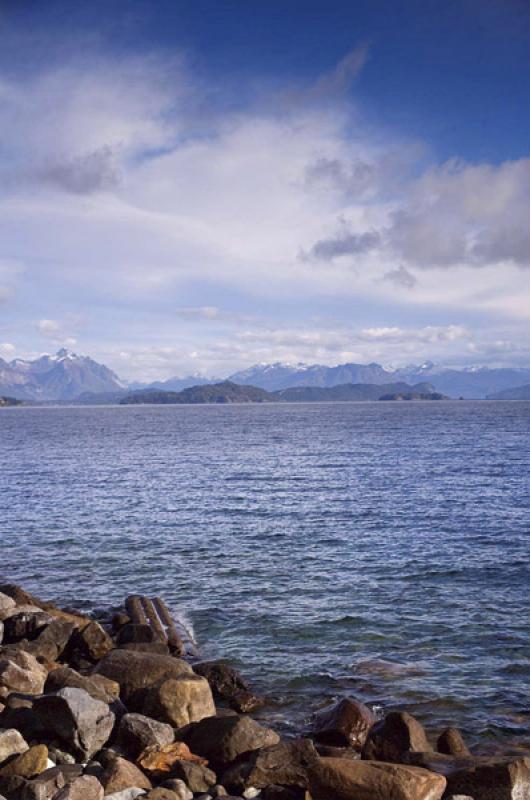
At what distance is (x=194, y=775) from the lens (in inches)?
559

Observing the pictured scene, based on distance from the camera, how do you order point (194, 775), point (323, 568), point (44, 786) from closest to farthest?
point (44, 786)
point (194, 775)
point (323, 568)

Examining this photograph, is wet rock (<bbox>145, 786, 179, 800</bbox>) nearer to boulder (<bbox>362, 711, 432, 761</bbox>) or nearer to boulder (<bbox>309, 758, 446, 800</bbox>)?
boulder (<bbox>309, 758, 446, 800</bbox>)

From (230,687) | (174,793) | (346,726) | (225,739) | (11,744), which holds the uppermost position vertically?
(11,744)

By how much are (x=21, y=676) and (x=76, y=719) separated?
3807 mm

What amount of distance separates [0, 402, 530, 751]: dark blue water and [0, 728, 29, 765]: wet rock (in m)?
6.90

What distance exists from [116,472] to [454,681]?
59984 mm

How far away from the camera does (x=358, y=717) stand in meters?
16.9

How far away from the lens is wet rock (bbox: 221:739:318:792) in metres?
14.2

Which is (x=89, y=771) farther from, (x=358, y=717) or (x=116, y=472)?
(x=116, y=472)

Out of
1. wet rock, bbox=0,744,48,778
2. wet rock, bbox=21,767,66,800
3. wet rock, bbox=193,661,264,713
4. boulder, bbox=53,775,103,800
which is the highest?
boulder, bbox=53,775,103,800

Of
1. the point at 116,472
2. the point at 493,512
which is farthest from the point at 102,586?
the point at 116,472

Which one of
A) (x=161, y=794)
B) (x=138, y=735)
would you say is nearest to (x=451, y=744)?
(x=161, y=794)

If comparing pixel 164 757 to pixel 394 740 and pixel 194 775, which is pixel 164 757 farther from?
pixel 394 740

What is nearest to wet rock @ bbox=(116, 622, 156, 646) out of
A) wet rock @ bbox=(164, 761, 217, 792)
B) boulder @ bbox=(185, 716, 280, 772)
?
boulder @ bbox=(185, 716, 280, 772)
